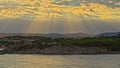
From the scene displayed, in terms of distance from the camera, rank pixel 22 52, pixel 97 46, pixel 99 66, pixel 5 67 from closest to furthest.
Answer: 1. pixel 5 67
2. pixel 99 66
3. pixel 22 52
4. pixel 97 46

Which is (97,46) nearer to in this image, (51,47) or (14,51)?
(51,47)

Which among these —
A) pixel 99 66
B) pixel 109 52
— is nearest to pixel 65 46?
pixel 109 52

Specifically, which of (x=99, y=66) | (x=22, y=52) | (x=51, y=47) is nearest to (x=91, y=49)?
(x=51, y=47)

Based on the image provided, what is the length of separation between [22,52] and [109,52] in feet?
88.8

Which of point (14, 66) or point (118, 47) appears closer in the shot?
point (14, 66)

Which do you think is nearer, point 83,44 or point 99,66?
point 99,66

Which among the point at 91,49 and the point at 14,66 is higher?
the point at 14,66

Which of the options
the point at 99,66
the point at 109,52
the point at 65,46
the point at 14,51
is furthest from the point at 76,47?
the point at 99,66

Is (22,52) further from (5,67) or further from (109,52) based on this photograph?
(5,67)

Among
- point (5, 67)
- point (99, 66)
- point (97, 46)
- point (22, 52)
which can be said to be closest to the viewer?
point (5, 67)

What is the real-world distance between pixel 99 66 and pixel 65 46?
49.1 meters

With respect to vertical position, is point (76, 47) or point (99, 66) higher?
point (99, 66)

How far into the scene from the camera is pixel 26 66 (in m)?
69.1

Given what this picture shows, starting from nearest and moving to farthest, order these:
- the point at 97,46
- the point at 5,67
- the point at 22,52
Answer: the point at 5,67 < the point at 22,52 < the point at 97,46
